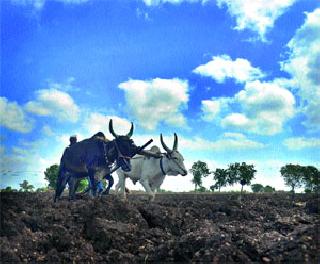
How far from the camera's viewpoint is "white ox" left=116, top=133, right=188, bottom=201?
1554 cm

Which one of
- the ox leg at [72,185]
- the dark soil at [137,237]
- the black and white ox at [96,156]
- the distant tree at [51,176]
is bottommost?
the dark soil at [137,237]

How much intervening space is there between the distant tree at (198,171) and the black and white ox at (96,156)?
1150 inches

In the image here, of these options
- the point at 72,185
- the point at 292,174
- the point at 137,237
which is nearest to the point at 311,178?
the point at 292,174

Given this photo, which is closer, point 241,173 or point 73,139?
point 73,139

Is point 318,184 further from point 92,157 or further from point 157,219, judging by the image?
point 157,219

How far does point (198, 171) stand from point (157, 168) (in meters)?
26.1

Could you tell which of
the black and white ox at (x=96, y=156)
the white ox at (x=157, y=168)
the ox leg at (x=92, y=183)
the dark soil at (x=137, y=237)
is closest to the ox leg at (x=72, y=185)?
the black and white ox at (x=96, y=156)

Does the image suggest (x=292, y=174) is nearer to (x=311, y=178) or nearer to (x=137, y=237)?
(x=311, y=178)

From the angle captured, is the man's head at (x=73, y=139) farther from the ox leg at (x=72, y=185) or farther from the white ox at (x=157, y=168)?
the white ox at (x=157, y=168)

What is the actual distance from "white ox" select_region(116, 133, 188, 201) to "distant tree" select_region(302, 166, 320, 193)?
25452 mm

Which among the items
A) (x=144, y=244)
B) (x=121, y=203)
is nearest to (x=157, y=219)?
(x=121, y=203)

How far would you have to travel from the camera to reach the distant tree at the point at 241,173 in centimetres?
4250

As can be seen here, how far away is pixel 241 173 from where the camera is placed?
43.1 meters

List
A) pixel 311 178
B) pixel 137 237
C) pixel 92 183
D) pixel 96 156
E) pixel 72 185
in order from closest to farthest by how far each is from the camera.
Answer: pixel 137 237
pixel 92 183
pixel 96 156
pixel 72 185
pixel 311 178
